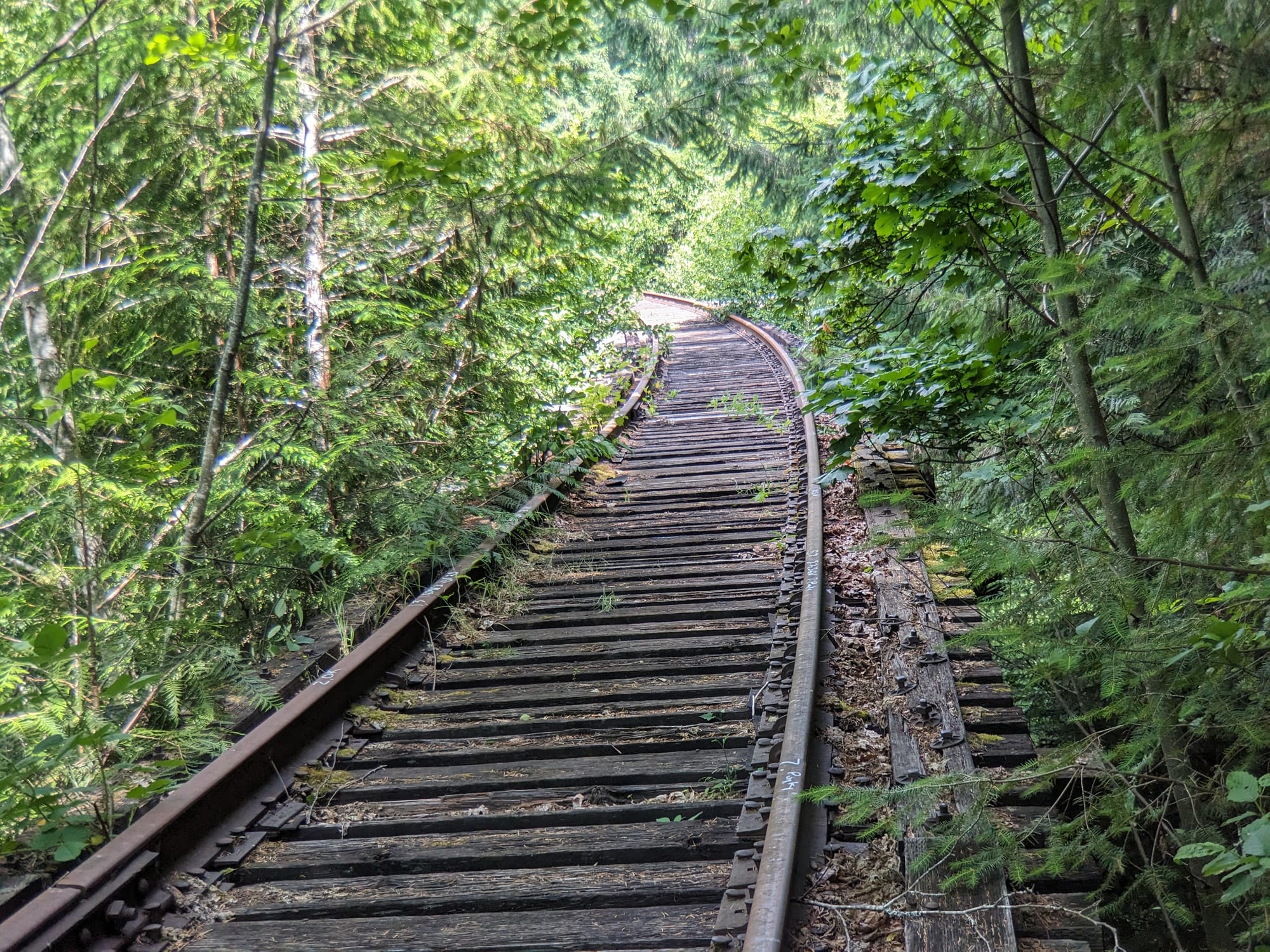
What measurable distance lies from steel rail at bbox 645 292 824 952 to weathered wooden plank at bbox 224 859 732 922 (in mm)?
227

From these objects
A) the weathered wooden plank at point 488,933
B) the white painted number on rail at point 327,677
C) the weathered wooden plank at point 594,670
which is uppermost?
the white painted number on rail at point 327,677

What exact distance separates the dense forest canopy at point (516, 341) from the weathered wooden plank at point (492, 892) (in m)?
0.56

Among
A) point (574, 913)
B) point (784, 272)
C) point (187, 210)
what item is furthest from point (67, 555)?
point (784, 272)

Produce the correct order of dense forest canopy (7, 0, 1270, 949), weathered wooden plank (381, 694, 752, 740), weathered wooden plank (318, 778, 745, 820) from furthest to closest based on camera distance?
1. weathered wooden plank (381, 694, 752, 740)
2. weathered wooden plank (318, 778, 745, 820)
3. dense forest canopy (7, 0, 1270, 949)

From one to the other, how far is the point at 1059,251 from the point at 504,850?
2.61 m

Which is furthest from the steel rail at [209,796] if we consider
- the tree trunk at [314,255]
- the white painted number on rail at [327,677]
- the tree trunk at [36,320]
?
the tree trunk at [314,255]

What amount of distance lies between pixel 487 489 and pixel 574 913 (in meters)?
4.39

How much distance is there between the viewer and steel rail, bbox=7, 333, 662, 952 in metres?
2.34

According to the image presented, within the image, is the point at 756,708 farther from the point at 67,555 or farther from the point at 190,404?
the point at 190,404

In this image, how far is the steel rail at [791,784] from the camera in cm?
215

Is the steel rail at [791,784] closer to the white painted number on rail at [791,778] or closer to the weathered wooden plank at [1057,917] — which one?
the white painted number on rail at [791,778]

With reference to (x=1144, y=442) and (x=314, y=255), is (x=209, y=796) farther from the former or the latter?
(x=314, y=255)

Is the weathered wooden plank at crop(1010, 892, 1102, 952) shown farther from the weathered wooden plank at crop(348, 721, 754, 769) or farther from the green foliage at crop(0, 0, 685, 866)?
the green foliage at crop(0, 0, 685, 866)

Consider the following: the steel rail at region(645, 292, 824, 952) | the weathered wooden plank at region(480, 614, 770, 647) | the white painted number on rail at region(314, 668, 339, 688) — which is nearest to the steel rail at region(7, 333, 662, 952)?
the white painted number on rail at region(314, 668, 339, 688)
